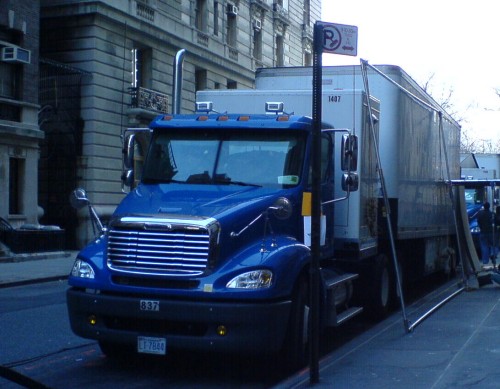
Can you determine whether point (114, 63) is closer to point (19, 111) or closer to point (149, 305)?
point (19, 111)

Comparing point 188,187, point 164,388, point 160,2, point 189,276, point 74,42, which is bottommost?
point 164,388

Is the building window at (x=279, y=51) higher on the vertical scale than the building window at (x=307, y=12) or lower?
lower

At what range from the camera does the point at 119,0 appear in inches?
1291

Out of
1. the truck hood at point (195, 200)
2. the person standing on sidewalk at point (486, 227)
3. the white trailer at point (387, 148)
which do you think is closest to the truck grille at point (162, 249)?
the truck hood at point (195, 200)

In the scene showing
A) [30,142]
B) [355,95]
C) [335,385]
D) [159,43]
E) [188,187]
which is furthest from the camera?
[159,43]

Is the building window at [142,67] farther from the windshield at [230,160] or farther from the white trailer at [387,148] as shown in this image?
the windshield at [230,160]

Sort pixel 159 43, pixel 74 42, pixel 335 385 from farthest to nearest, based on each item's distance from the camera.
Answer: pixel 159 43 → pixel 74 42 → pixel 335 385

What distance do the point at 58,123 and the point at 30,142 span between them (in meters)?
3.57

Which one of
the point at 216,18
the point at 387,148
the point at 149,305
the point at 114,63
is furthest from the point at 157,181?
the point at 216,18

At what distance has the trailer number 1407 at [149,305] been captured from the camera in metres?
8.57

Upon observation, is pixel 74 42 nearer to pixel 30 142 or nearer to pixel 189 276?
pixel 30 142

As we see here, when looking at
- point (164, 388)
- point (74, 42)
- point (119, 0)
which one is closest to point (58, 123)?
point (74, 42)

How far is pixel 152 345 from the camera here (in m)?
8.66

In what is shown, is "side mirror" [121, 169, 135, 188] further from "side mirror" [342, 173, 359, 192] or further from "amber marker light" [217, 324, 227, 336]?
"amber marker light" [217, 324, 227, 336]
